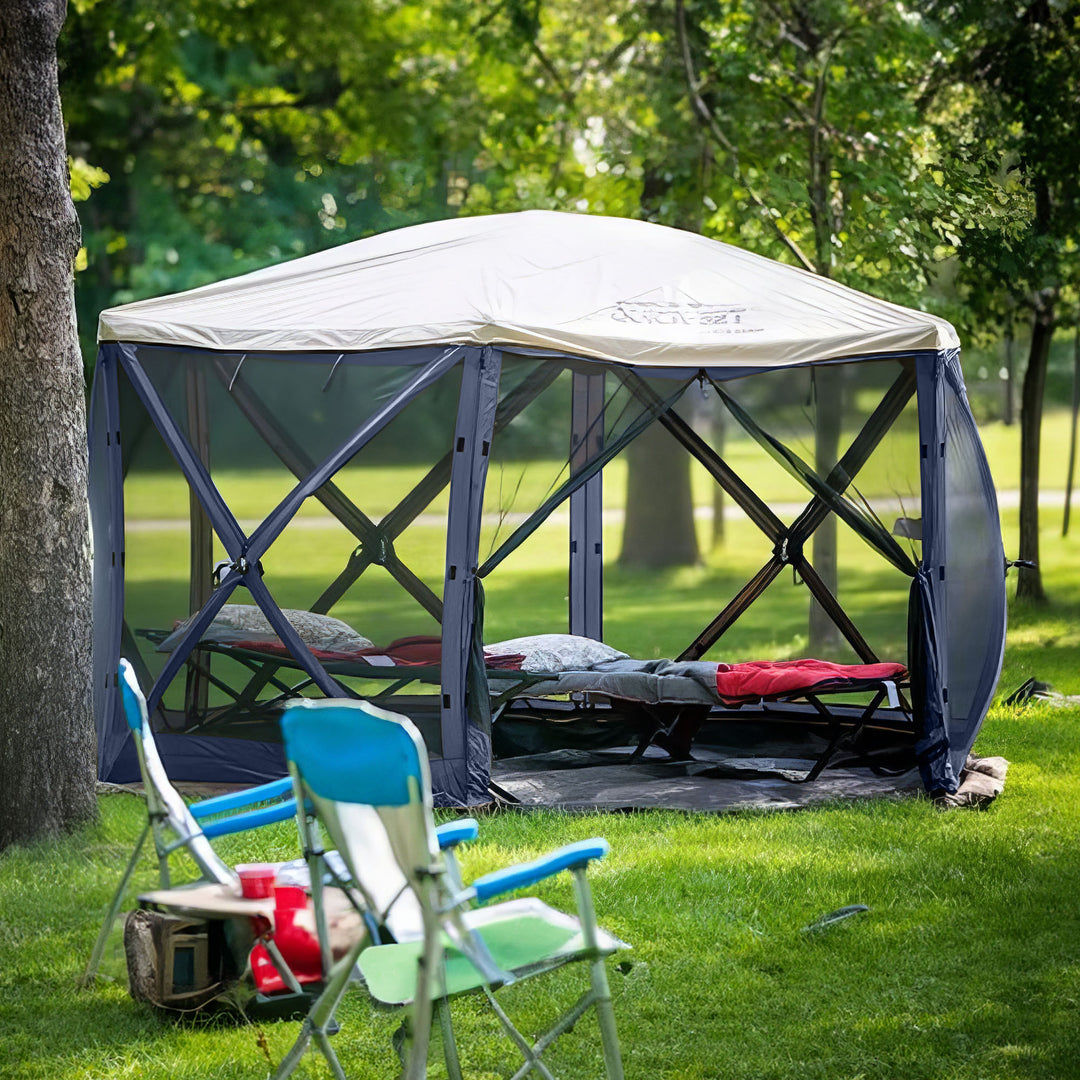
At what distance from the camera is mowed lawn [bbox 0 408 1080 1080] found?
3.32 meters

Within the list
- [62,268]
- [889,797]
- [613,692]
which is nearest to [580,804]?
[613,692]

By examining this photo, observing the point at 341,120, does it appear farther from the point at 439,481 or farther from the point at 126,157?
the point at 439,481

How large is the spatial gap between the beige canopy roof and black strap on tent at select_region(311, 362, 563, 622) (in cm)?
37

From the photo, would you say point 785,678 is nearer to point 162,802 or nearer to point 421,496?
point 421,496

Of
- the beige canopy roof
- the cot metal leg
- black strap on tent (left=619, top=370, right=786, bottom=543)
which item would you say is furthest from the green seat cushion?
black strap on tent (left=619, top=370, right=786, bottom=543)

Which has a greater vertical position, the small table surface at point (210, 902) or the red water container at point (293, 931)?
the small table surface at point (210, 902)

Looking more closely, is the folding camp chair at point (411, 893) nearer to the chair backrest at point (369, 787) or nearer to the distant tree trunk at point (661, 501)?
the chair backrest at point (369, 787)

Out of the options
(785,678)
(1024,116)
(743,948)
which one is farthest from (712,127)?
(743,948)

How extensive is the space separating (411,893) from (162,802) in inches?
33.7

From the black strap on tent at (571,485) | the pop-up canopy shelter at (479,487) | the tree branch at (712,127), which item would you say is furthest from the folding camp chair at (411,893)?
the tree branch at (712,127)

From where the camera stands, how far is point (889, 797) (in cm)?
576

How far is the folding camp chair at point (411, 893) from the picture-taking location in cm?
254

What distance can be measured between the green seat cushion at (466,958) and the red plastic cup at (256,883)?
25.2 inches

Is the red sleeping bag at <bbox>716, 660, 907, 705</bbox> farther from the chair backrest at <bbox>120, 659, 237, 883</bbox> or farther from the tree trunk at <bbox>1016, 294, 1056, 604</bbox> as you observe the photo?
the tree trunk at <bbox>1016, 294, 1056, 604</bbox>
